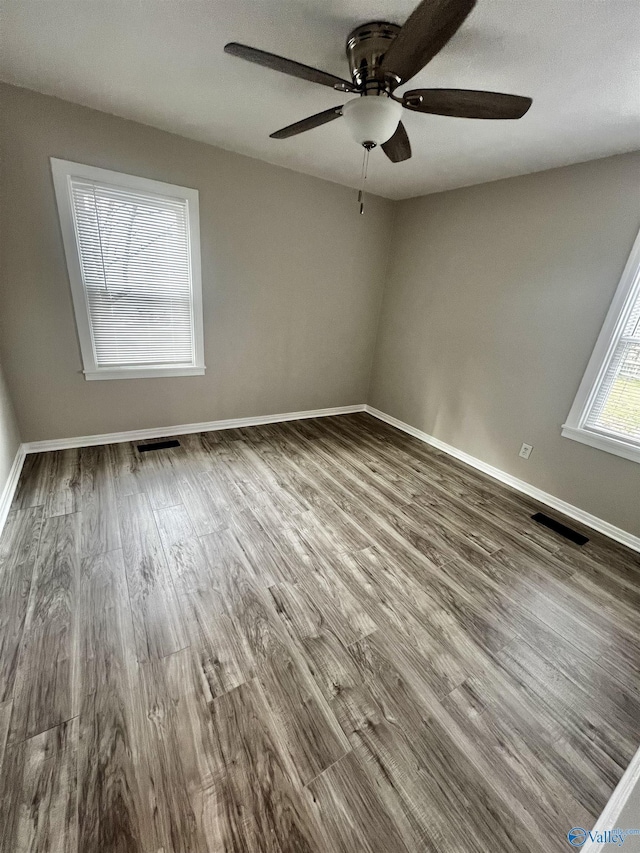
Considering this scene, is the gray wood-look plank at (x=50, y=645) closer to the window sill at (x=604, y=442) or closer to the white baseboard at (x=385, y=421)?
the white baseboard at (x=385, y=421)

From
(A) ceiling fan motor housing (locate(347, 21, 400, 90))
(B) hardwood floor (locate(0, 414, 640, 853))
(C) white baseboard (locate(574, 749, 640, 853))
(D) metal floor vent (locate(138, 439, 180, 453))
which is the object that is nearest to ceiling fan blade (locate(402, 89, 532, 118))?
(A) ceiling fan motor housing (locate(347, 21, 400, 90))

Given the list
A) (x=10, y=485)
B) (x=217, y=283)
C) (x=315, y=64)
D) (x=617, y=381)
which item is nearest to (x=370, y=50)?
(x=315, y=64)

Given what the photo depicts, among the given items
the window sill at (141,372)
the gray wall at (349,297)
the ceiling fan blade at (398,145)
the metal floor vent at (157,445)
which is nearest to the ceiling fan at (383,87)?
the ceiling fan blade at (398,145)

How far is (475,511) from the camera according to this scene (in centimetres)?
255

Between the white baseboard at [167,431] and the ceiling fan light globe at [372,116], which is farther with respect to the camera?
the white baseboard at [167,431]

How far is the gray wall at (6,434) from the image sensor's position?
2.17m

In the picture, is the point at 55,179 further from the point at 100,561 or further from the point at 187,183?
the point at 100,561

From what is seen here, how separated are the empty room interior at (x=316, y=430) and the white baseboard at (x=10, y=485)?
1.0 inches

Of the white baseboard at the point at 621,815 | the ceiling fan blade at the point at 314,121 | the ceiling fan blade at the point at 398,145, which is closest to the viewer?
the white baseboard at the point at 621,815

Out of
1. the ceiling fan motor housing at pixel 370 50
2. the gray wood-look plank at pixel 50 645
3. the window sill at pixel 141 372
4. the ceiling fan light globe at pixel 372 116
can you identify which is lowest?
the gray wood-look plank at pixel 50 645

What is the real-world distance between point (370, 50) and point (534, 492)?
2.97m

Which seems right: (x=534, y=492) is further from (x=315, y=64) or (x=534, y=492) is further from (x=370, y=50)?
(x=315, y=64)

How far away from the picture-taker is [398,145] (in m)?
1.79

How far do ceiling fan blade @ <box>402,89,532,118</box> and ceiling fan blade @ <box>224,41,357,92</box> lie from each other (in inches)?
11.3
